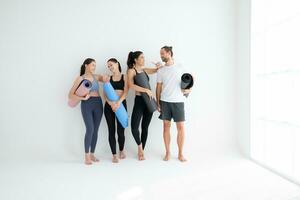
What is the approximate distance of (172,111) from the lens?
354cm

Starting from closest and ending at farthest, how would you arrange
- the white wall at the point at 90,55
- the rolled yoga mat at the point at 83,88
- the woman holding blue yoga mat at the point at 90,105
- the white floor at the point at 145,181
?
the white floor at the point at 145,181, the rolled yoga mat at the point at 83,88, the woman holding blue yoga mat at the point at 90,105, the white wall at the point at 90,55

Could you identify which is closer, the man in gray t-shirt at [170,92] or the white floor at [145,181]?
the white floor at [145,181]

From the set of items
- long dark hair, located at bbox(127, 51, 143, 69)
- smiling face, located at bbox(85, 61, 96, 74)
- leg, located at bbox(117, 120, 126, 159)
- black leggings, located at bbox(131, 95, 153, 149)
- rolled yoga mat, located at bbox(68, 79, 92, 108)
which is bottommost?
leg, located at bbox(117, 120, 126, 159)

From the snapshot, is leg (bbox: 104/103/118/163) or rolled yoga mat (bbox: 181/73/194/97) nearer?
rolled yoga mat (bbox: 181/73/194/97)

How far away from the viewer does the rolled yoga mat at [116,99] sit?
3.40m

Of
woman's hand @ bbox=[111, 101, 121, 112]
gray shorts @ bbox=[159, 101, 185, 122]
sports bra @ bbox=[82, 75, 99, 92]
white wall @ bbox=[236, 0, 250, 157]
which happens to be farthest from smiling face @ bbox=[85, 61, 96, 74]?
white wall @ bbox=[236, 0, 250, 157]

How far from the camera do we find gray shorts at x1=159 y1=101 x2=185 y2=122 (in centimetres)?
351

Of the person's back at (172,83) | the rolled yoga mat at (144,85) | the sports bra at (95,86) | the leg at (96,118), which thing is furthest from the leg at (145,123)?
the sports bra at (95,86)

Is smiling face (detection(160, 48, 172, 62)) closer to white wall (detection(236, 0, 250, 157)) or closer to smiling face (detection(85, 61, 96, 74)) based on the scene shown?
smiling face (detection(85, 61, 96, 74))

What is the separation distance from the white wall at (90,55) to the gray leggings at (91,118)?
355 millimetres

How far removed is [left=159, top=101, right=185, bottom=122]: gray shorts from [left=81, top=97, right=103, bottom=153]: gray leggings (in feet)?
3.02

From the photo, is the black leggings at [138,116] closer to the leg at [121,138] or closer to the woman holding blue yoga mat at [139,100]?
the woman holding blue yoga mat at [139,100]
